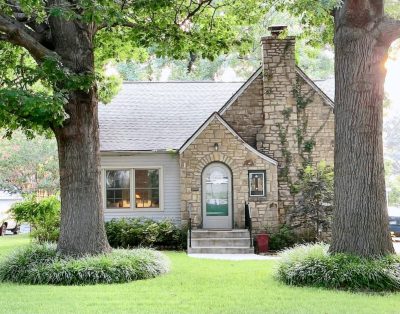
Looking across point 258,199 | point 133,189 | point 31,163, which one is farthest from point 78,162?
point 31,163

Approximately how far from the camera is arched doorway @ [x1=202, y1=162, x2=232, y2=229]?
1848 cm

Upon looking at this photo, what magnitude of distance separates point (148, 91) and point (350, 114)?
13937mm

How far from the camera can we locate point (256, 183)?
59.9ft

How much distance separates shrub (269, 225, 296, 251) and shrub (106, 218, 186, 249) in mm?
A: 2925

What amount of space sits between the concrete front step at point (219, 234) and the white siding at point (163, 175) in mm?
1887

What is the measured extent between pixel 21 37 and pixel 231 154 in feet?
30.3

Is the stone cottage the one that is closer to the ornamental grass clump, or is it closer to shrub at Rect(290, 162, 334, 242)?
shrub at Rect(290, 162, 334, 242)

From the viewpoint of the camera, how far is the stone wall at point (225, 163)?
18.2 meters

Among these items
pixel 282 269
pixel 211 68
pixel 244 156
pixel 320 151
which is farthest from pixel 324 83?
pixel 211 68

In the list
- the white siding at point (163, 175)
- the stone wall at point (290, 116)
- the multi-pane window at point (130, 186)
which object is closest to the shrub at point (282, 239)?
the stone wall at point (290, 116)

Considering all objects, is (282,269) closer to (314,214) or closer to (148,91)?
(314,214)

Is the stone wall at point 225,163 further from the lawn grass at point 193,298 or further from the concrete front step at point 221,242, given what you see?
Answer: the lawn grass at point 193,298

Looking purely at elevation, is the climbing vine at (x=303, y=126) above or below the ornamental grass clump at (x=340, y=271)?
above

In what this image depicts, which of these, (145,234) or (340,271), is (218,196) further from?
(340,271)
